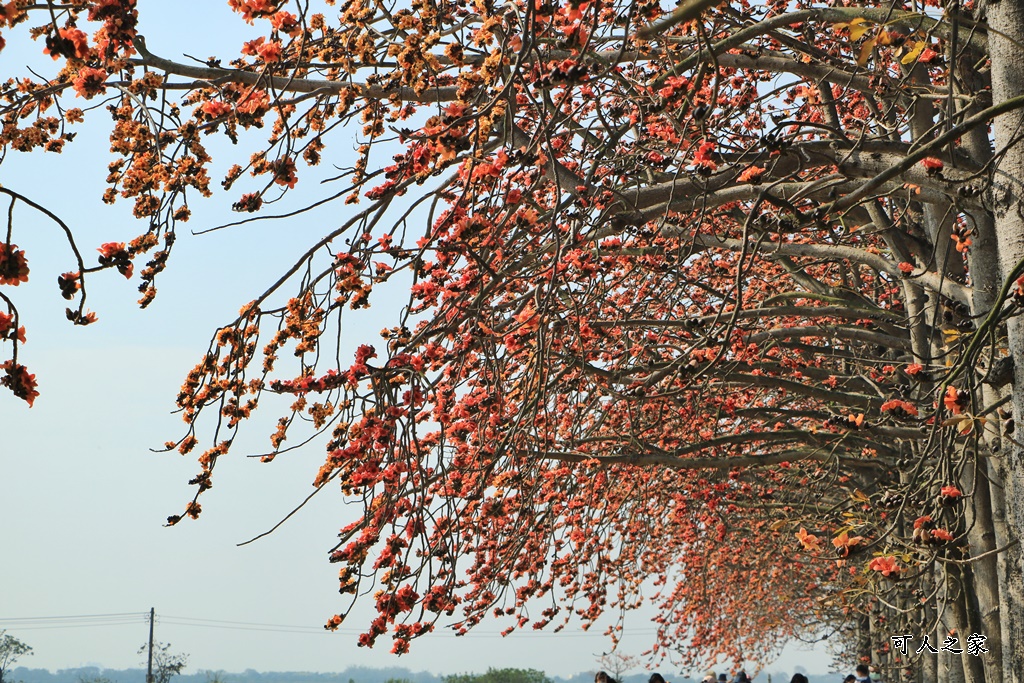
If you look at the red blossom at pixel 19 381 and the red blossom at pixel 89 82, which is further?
the red blossom at pixel 89 82

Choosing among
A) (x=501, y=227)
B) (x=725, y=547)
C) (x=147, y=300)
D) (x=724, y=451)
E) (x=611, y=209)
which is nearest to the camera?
(x=147, y=300)

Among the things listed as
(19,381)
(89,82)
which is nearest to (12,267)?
(19,381)

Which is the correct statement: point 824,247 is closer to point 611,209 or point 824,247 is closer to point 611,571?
point 611,209

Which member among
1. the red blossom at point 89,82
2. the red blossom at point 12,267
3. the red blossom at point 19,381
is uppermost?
the red blossom at point 89,82

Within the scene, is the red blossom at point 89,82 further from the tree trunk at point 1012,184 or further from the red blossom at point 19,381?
the tree trunk at point 1012,184

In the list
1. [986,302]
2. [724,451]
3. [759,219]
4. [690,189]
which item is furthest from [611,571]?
[759,219]

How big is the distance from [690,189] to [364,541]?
7.55 ft

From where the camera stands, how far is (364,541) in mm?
4418

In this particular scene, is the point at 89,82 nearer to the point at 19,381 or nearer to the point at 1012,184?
the point at 19,381

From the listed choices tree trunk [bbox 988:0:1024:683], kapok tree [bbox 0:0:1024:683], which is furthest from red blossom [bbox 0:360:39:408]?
tree trunk [bbox 988:0:1024:683]

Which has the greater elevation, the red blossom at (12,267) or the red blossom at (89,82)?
the red blossom at (89,82)

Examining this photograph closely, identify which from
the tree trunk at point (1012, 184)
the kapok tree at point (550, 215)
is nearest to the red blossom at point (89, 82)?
the kapok tree at point (550, 215)

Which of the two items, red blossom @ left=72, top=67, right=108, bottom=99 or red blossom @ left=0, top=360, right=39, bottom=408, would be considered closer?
red blossom @ left=0, top=360, right=39, bottom=408

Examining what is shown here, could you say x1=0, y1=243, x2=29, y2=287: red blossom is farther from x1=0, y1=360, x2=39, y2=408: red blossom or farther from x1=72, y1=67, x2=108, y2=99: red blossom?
x1=72, y1=67, x2=108, y2=99: red blossom
